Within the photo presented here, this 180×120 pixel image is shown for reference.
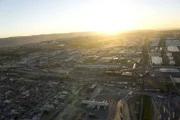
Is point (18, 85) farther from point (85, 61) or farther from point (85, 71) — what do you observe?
point (85, 61)

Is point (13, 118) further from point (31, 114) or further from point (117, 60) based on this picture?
point (117, 60)

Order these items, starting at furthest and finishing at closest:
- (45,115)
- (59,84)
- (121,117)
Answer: (59,84)
(45,115)
(121,117)

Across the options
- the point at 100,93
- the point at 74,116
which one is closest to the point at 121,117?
the point at 74,116

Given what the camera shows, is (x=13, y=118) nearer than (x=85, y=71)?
Yes

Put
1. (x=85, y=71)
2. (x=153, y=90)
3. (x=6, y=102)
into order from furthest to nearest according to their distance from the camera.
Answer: (x=85, y=71), (x=153, y=90), (x=6, y=102)

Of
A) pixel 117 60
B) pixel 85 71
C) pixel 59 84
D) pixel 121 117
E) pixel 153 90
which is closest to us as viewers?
pixel 121 117

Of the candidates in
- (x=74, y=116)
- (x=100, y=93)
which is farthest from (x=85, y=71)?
(x=74, y=116)
